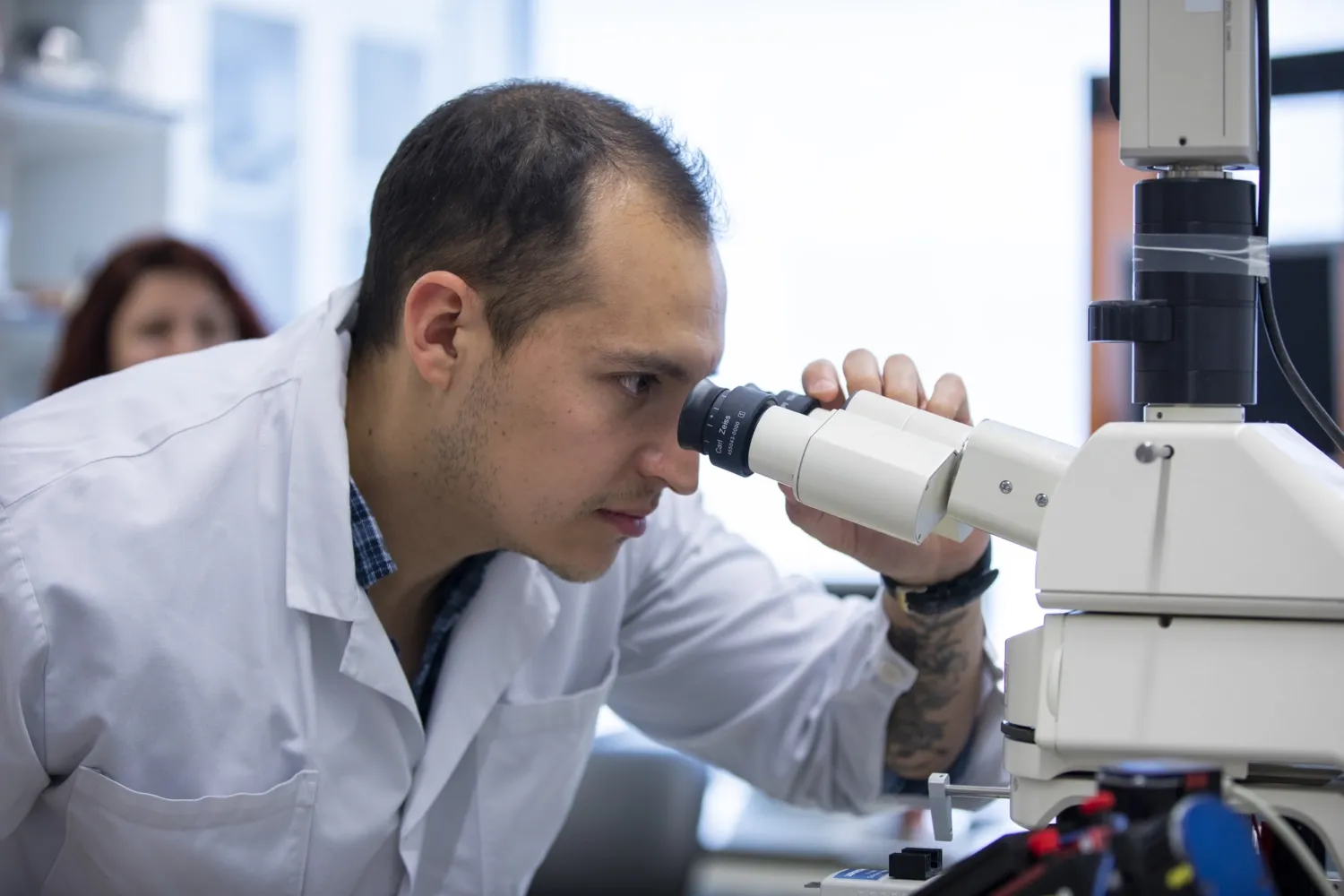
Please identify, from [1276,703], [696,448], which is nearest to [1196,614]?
[1276,703]

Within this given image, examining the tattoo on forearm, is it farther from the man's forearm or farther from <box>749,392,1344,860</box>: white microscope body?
<box>749,392,1344,860</box>: white microscope body

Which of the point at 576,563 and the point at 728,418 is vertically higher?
the point at 728,418

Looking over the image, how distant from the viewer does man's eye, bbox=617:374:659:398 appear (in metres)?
1.24

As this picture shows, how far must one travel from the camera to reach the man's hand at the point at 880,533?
123 cm

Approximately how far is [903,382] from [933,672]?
0.36 m

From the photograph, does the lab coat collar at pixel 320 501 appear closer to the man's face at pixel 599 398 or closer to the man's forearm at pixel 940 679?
the man's face at pixel 599 398

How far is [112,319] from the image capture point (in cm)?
260

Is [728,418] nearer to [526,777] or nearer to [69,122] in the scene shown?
[526,777]

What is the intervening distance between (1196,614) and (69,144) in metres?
3.40

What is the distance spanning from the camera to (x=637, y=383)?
125 centimetres

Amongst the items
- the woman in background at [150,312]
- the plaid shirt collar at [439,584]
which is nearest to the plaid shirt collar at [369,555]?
the plaid shirt collar at [439,584]

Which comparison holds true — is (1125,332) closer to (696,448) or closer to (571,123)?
(696,448)

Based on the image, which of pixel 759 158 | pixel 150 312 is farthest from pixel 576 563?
pixel 759 158

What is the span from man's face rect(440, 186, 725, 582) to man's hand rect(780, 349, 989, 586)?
0.12 m
